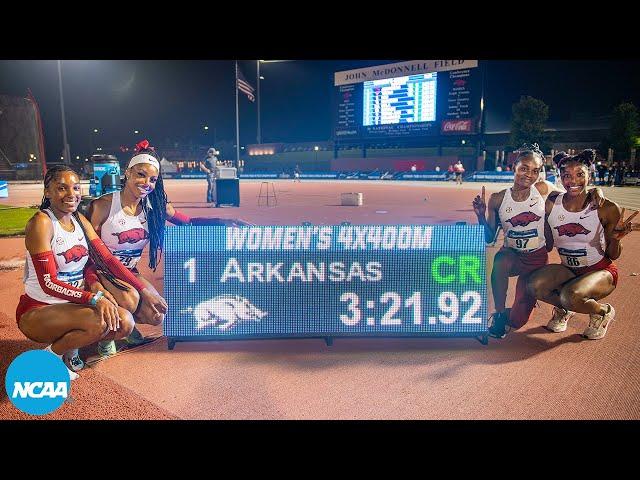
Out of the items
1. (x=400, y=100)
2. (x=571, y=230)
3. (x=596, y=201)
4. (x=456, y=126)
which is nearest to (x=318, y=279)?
(x=571, y=230)

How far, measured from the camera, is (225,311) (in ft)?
14.4

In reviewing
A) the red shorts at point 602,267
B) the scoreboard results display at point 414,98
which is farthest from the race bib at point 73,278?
the scoreboard results display at point 414,98

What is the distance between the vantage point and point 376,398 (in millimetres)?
3641

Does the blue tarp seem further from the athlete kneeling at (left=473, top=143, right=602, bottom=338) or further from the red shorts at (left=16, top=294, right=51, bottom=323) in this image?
the red shorts at (left=16, top=294, right=51, bottom=323)

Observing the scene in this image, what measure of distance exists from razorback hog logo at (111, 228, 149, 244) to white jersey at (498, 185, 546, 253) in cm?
372

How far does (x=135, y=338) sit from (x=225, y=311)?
1.10 meters

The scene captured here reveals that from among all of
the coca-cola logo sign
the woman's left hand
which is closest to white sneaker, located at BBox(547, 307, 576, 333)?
the woman's left hand

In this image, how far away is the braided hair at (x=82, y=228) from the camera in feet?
12.0

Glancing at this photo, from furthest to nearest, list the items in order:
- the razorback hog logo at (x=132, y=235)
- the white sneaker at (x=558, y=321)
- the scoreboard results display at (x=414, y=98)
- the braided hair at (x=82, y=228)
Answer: the scoreboard results display at (x=414, y=98), the white sneaker at (x=558, y=321), the razorback hog logo at (x=132, y=235), the braided hair at (x=82, y=228)

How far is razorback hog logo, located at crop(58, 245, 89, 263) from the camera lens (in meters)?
3.76

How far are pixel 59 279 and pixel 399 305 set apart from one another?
9.66ft

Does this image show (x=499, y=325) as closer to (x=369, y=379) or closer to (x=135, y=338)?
(x=369, y=379)

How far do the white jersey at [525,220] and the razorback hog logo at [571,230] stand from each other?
194 millimetres

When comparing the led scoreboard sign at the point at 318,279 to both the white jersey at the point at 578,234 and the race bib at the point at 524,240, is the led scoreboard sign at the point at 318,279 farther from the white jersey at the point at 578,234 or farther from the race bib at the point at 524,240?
the white jersey at the point at 578,234
